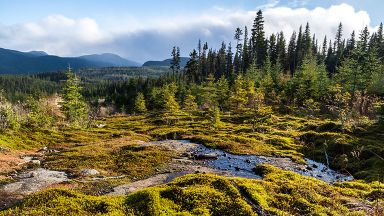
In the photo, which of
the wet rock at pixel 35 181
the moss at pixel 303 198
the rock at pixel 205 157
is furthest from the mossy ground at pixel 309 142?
the wet rock at pixel 35 181

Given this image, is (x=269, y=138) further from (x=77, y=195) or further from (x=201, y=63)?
(x=201, y=63)

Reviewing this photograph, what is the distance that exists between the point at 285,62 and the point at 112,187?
11474cm

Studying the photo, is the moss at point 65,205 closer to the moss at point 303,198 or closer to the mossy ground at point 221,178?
the mossy ground at point 221,178

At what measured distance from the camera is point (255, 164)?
28.2 m

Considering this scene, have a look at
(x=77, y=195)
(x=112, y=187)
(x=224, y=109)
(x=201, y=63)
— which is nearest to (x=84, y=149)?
(x=112, y=187)

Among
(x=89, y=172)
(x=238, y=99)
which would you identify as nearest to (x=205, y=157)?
(x=89, y=172)

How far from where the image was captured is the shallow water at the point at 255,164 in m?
25.0

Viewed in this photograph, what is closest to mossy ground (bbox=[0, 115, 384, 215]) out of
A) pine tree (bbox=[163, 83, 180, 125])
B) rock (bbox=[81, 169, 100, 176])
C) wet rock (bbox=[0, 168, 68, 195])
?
rock (bbox=[81, 169, 100, 176])

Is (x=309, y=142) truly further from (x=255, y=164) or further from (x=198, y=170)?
(x=198, y=170)

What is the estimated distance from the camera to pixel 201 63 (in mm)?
145500

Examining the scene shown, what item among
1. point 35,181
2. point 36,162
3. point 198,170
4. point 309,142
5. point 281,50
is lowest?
point 309,142

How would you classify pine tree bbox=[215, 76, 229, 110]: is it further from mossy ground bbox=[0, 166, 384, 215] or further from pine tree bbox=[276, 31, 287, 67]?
mossy ground bbox=[0, 166, 384, 215]

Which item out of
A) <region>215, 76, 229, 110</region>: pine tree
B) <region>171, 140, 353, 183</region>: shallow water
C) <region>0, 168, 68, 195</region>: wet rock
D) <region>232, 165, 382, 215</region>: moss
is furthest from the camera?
<region>215, 76, 229, 110</region>: pine tree

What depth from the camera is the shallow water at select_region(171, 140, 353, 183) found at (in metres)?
25.0
